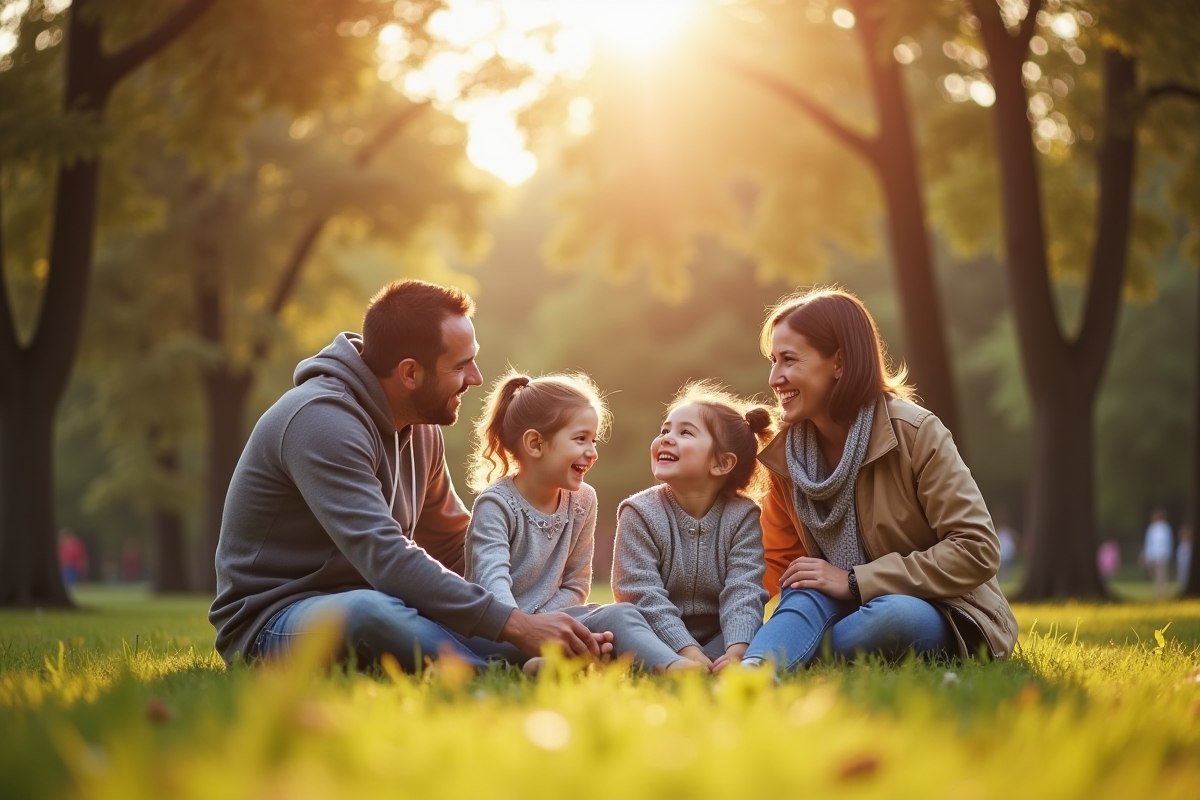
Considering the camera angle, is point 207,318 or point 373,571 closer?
point 373,571

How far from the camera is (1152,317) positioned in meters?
30.5

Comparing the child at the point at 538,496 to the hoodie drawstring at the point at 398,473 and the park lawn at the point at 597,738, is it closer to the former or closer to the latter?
the hoodie drawstring at the point at 398,473

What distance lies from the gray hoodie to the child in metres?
0.36

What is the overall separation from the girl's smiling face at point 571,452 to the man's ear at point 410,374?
65 cm

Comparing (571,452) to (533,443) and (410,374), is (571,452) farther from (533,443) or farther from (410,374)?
(410,374)

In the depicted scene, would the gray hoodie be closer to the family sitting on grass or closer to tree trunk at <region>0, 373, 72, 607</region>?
the family sitting on grass

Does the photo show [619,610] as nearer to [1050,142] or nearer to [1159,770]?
[1159,770]

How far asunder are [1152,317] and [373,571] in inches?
1188

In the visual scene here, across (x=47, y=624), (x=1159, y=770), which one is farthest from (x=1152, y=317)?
(x=1159, y=770)

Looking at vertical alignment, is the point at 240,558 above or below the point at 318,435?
below

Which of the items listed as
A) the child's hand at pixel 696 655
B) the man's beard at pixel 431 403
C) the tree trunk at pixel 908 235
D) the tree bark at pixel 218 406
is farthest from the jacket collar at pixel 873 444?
the tree bark at pixel 218 406

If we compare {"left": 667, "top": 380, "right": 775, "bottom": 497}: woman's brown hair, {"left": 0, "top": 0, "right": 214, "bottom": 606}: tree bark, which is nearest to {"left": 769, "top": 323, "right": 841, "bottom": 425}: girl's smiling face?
{"left": 667, "top": 380, "right": 775, "bottom": 497}: woman's brown hair

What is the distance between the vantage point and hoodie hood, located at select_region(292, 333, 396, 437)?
15.6 ft

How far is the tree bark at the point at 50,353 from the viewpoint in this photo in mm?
11953
